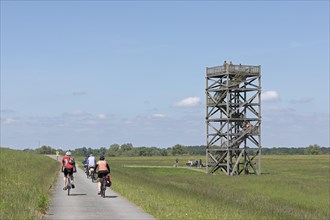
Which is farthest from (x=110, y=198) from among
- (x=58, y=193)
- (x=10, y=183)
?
(x=10, y=183)

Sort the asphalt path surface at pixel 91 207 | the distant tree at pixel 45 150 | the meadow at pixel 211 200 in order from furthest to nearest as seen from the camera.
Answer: the distant tree at pixel 45 150, the meadow at pixel 211 200, the asphalt path surface at pixel 91 207

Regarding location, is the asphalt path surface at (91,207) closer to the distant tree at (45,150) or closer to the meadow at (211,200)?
the meadow at (211,200)

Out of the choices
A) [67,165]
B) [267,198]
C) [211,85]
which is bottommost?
[267,198]

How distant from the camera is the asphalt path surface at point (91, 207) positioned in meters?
18.7

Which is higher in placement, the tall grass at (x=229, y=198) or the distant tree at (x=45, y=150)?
the distant tree at (x=45, y=150)

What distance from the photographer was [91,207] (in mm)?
21516

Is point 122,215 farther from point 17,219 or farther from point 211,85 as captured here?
point 211,85

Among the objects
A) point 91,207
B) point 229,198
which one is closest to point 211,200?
point 229,198

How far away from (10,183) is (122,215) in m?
16.7

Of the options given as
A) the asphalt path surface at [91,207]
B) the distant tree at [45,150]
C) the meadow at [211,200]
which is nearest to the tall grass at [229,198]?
the meadow at [211,200]

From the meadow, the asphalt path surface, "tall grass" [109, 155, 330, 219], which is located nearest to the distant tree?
"tall grass" [109, 155, 330, 219]

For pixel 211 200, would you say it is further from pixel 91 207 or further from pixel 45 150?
pixel 45 150

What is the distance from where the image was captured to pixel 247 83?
61.4m

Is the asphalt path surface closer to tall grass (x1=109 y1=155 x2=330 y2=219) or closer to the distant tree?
tall grass (x1=109 y1=155 x2=330 y2=219)
